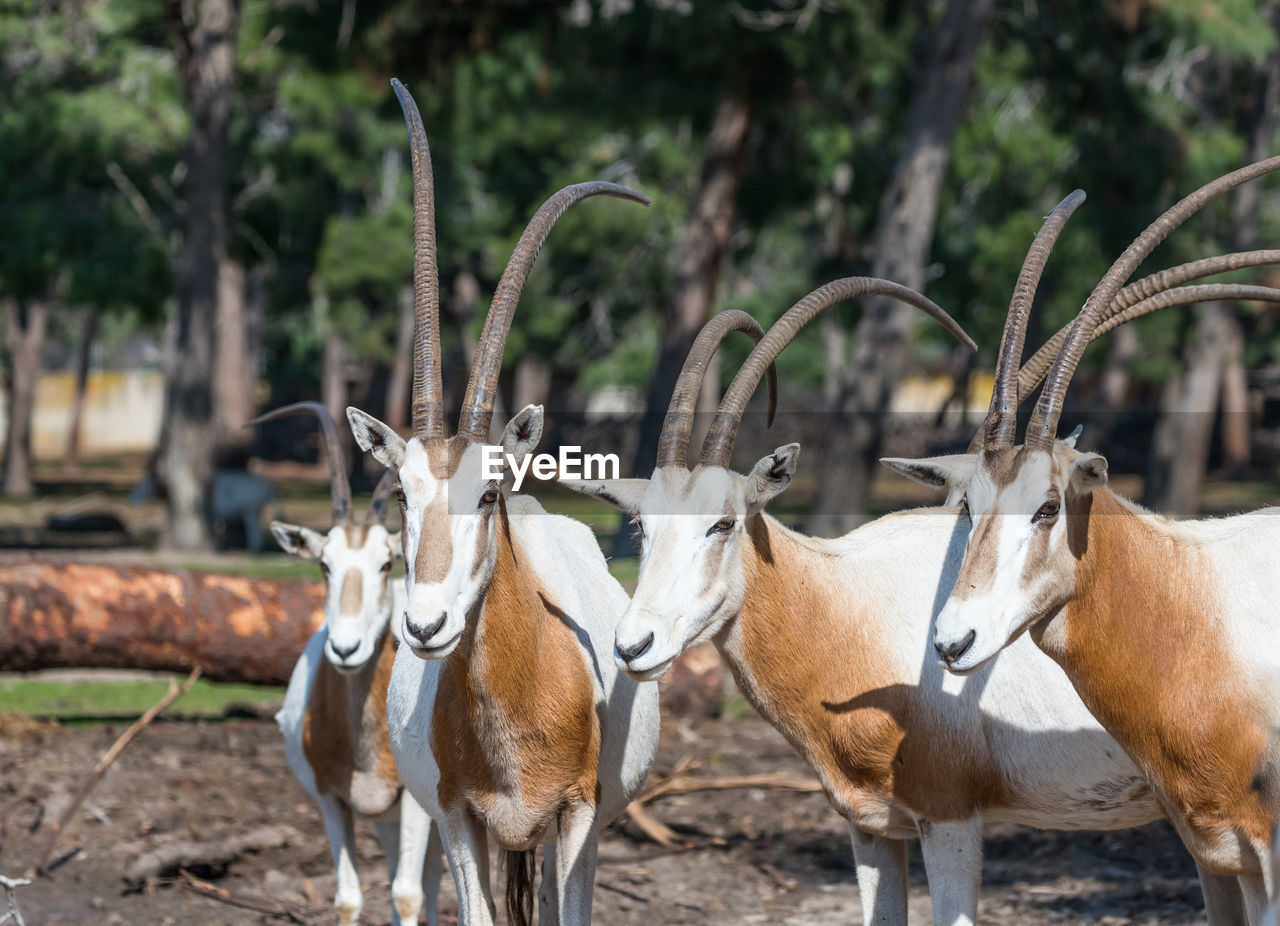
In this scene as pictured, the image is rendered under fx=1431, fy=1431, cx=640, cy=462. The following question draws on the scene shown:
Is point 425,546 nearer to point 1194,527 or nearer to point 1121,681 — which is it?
point 1121,681

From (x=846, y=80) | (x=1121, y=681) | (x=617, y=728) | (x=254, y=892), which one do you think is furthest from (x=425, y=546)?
(x=846, y=80)

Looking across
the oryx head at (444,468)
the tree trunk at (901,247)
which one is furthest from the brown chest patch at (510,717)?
the tree trunk at (901,247)

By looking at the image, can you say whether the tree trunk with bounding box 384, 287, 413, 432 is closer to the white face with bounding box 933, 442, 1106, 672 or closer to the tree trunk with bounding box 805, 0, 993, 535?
the tree trunk with bounding box 805, 0, 993, 535

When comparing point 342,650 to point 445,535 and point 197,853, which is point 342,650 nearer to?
point 445,535

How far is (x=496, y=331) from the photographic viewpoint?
432cm

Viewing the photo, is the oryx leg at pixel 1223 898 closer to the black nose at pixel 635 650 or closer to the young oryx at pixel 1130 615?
the young oryx at pixel 1130 615

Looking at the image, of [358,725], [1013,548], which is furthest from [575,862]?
[1013,548]

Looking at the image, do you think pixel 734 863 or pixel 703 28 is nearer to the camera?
pixel 734 863

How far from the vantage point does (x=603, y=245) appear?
83.9 ft

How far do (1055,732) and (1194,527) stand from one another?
761 millimetres

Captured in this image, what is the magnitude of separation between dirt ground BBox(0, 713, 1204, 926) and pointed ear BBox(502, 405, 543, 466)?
266cm

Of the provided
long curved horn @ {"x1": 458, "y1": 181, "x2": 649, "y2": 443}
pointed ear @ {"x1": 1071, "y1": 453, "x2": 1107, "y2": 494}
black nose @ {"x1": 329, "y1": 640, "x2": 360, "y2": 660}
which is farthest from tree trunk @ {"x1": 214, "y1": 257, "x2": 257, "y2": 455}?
pointed ear @ {"x1": 1071, "y1": 453, "x2": 1107, "y2": 494}

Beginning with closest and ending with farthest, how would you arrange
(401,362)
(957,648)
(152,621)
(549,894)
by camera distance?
(957,648)
(549,894)
(152,621)
(401,362)

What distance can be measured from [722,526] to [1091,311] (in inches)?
47.5
